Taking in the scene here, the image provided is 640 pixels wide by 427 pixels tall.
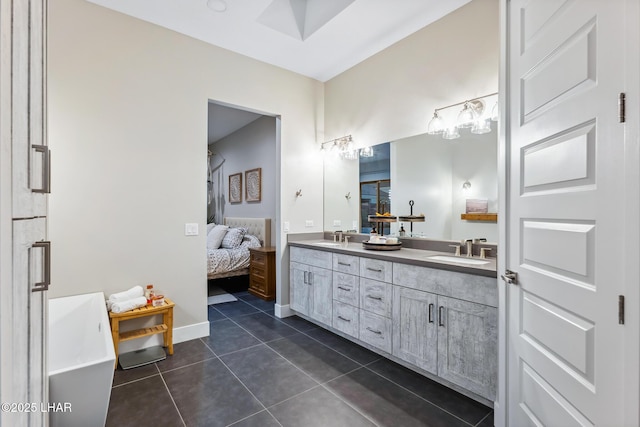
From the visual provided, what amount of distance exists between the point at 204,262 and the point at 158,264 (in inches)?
17.0

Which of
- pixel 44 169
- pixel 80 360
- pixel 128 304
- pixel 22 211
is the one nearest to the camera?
pixel 22 211

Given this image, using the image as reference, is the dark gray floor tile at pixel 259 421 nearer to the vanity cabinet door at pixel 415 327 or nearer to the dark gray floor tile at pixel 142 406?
the dark gray floor tile at pixel 142 406

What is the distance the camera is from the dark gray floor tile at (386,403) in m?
1.84

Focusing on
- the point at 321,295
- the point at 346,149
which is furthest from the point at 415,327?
the point at 346,149

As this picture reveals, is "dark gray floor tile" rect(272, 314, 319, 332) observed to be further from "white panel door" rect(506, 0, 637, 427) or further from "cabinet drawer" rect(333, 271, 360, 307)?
"white panel door" rect(506, 0, 637, 427)

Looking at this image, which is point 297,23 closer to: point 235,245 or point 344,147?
point 344,147

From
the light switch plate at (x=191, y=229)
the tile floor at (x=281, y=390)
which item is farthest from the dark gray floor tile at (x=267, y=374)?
the light switch plate at (x=191, y=229)

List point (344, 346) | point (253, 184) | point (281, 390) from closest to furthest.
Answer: point (281, 390) → point (344, 346) → point (253, 184)

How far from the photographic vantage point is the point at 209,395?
2.11 m

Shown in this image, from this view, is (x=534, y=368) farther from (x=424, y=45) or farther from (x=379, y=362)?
(x=424, y=45)

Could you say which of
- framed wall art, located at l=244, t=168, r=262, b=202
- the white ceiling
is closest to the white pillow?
framed wall art, located at l=244, t=168, r=262, b=202

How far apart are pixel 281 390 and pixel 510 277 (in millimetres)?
1675

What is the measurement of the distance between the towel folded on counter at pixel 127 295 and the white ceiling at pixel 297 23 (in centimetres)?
246

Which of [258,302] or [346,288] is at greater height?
[346,288]
